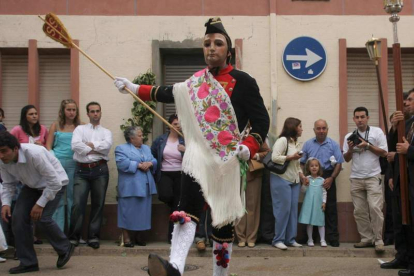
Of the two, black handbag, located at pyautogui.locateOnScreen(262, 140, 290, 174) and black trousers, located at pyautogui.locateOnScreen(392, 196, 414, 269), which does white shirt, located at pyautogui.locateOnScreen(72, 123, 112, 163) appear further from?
black trousers, located at pyautogui.locateOnScreen(392, 196, 414, 269)

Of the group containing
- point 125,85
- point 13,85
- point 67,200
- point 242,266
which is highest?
point 13,85

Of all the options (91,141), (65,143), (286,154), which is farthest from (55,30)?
(286,154)

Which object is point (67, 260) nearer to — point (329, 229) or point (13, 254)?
point (13, 254)

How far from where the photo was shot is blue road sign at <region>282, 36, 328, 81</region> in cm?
1066

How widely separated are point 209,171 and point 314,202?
4.73 metres

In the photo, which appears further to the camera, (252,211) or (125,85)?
(252,211)

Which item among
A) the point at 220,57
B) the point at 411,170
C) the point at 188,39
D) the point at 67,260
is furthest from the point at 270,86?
the point at 220,57

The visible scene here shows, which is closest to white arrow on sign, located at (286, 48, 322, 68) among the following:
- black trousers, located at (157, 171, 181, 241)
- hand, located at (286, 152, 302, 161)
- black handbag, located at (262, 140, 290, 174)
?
hand, located at (286, 152, 302, 161)

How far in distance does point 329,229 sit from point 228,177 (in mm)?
4877

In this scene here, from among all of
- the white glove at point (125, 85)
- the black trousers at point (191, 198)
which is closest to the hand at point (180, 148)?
the white glove at point (125, 85)

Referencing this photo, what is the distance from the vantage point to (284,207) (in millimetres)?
9617

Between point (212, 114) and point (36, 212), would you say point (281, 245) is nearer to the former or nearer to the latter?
point (36, 212)

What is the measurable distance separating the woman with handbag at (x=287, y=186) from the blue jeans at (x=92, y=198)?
253cm

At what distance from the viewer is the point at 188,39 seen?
10758 millimetres
